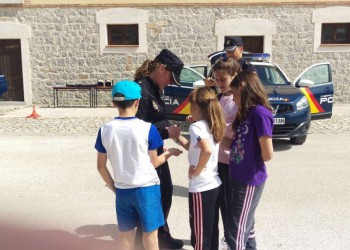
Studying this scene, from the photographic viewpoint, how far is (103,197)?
15.5 feet

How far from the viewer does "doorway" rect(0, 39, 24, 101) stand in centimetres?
1392

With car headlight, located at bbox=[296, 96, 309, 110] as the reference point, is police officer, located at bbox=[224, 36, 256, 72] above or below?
above

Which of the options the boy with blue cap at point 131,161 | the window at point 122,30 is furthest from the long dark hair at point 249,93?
the window at point 122,30

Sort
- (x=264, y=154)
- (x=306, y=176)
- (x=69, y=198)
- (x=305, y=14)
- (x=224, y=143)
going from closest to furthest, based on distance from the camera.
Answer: (x=264, y=154), (x=224, y=143), (x=69, y=198), (x=306, y=176), (x=305, y=14)

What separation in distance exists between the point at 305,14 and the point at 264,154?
11746mm

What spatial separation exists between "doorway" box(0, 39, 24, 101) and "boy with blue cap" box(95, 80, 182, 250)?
1275 cm

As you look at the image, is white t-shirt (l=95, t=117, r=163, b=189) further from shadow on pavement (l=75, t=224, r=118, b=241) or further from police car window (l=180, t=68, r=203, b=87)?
police car window (l=180, t=68, r=203, b=87)

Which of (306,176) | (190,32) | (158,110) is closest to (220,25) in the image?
(190,32)

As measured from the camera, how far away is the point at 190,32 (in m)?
13.3

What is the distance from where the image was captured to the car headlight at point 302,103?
23.0ft

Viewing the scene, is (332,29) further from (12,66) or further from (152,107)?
(152,107)

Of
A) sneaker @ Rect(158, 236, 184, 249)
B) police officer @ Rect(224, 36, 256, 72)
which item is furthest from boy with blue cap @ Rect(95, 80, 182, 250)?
police officer @ Rect(224, 36, 256, 72)

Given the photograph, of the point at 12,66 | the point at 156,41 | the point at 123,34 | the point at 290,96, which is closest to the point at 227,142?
the point at 290,96

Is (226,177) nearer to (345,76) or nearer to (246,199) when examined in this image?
(246,199)
